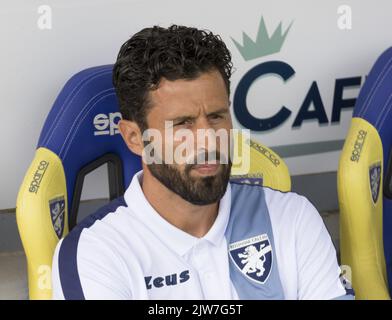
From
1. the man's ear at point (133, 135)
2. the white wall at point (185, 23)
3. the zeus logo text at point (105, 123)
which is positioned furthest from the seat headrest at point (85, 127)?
the man's ear at point (133, 135)

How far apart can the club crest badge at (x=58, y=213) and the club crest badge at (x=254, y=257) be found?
517 mm

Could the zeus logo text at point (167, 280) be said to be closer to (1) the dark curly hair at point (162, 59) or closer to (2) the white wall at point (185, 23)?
(1) the dark curly hair at point (162, 59)

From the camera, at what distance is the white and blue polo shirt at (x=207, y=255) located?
A: 1.70 meters

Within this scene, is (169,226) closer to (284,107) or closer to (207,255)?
(207,255)

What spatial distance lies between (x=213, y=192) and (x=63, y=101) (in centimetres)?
70

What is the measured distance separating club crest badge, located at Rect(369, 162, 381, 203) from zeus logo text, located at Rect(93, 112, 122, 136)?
67cm

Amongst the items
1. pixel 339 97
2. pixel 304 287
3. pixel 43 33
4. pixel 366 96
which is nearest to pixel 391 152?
pixel 366 96

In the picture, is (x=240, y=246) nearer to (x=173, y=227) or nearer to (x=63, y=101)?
(x=173, y=227)

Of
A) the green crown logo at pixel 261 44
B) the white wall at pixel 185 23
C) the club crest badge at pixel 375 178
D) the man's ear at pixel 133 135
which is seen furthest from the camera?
the green crown logo at pixel 261 44

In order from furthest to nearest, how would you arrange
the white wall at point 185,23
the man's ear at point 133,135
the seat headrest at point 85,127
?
1. the white wall at point 185,23
2. the seat headrest at point 85,127
3. the man's ear at point 133,135

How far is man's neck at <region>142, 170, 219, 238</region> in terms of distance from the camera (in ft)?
5.81

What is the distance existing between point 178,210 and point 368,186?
73 cm

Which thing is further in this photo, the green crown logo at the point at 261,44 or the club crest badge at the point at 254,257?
the green crown logo at the point at 261,44
